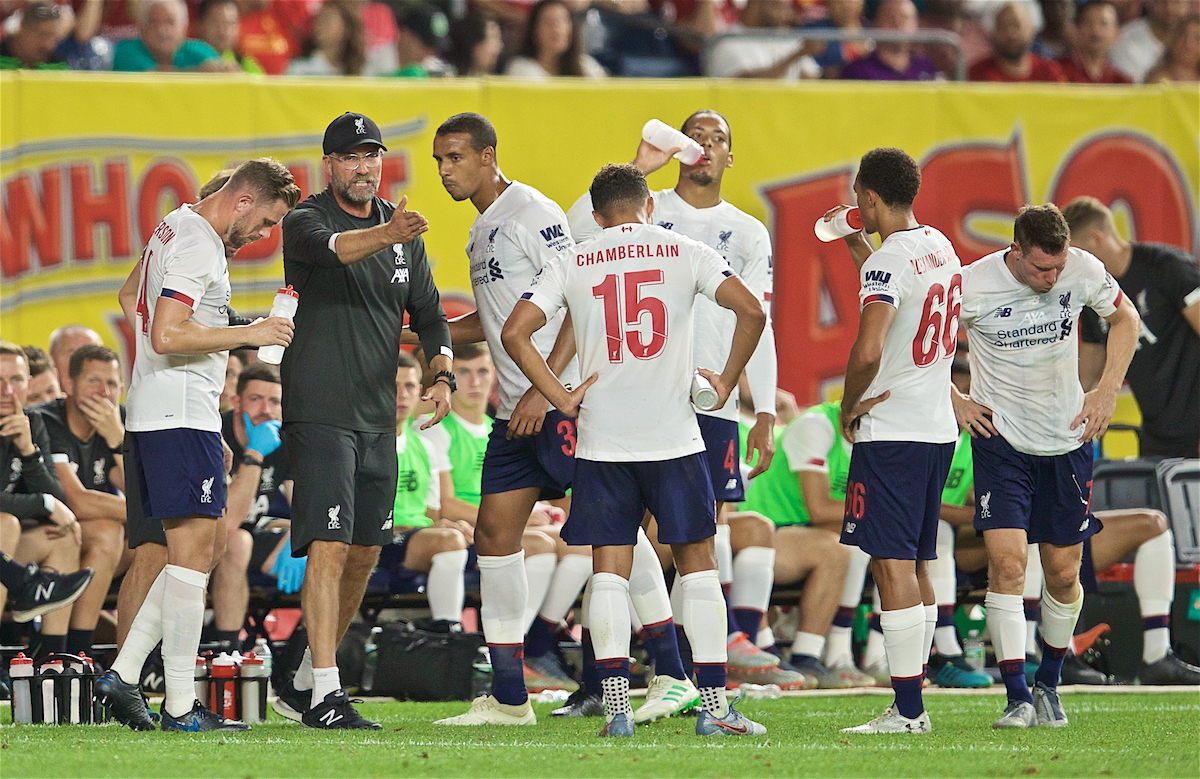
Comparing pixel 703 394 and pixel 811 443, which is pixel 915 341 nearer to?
pixel 703 394

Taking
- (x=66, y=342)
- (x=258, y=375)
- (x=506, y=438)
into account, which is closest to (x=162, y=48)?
(x=66, y=342)

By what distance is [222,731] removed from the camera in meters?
6.37

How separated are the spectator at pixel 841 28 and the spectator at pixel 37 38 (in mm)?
6334

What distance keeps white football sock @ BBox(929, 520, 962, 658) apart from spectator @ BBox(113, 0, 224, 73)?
639 centimetres

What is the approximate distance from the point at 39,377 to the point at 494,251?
12.5 ft

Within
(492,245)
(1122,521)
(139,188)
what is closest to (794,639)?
(1122,521)

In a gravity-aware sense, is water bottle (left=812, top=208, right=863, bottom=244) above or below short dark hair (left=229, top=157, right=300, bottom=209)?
below

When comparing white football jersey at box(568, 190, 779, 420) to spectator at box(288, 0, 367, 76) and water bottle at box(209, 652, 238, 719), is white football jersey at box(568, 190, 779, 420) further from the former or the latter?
spectator at box(288, 0, 367, 76)

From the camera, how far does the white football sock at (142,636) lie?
6.29m

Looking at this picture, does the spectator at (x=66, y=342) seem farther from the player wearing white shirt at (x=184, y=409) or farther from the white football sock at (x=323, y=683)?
the white football sock at (x=323, y=683)

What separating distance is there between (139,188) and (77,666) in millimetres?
5052

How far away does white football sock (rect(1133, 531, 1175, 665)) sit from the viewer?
9.12 metres

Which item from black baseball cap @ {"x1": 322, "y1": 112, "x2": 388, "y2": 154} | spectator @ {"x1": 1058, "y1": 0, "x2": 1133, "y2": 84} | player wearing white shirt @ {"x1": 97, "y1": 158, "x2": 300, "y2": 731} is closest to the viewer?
player wearing white shirt @ {"x1": 97, "y1": 158, "x2": 300, "y2": 731}

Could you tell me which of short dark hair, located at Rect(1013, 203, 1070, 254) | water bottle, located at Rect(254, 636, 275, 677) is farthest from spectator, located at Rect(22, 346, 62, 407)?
short dark hair, located at Rect(1013, 203, 1070, 254)
